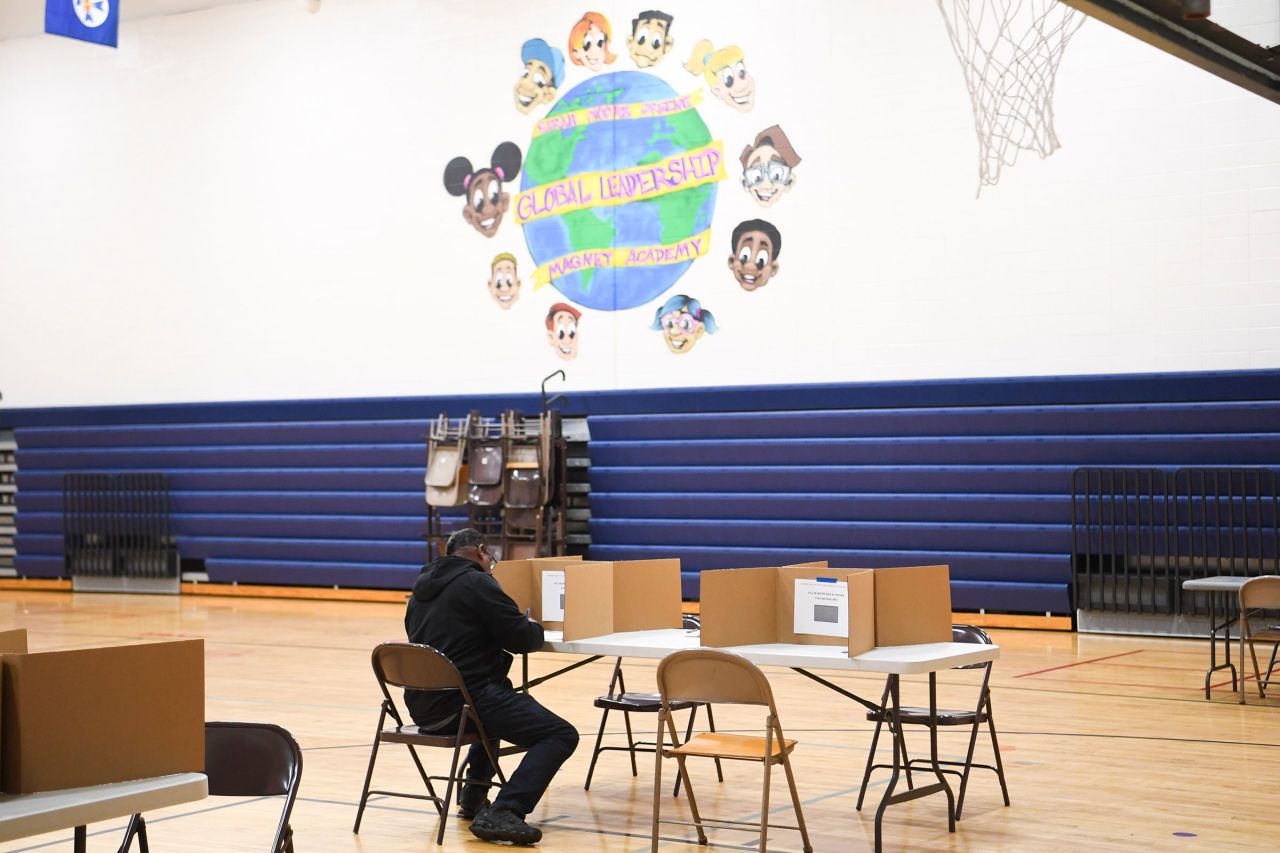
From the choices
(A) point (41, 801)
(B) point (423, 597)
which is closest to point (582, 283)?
(B) point (423, 597)

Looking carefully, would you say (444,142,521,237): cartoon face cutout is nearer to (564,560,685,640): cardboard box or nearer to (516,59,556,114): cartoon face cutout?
(516,59,556,114): cartoon face cutout

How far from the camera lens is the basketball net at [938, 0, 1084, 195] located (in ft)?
38.1

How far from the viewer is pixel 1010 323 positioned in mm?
11711

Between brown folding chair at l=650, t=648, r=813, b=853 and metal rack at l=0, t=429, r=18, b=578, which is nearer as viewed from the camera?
brown folding chair at l=650, t=648, r=813, b=853

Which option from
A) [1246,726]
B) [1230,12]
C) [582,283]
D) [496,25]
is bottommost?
[1246,726]

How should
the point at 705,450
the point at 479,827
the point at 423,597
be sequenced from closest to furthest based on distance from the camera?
the point at 479,827, the point at 423,597, the point at 705,450

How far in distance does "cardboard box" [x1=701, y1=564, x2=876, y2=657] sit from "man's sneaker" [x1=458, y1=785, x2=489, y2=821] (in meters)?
1.05

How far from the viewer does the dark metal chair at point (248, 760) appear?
3555 millimetres

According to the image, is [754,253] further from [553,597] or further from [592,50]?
[553,597]

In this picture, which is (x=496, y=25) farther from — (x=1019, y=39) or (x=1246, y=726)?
(x=1246, y=726)

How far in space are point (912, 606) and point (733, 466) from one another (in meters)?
7.41

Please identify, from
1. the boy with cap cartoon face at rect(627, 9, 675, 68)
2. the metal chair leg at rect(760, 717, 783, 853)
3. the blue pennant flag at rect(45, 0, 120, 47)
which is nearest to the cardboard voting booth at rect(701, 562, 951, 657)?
the metal chair leg at rect(760, 717, 783, 853)

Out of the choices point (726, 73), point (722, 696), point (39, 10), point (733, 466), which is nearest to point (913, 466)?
point (733, 466)

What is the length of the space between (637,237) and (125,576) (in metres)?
7.10
